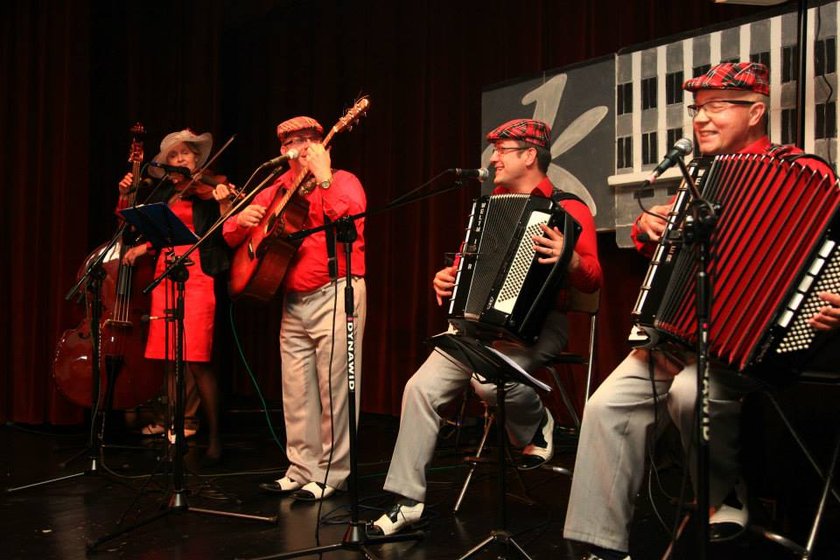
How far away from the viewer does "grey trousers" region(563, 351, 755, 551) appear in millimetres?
2584

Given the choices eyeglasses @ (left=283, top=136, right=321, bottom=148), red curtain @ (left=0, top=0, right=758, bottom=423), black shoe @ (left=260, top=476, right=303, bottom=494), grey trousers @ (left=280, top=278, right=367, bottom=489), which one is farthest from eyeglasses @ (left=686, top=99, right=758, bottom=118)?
black shoe @ (left=260, top=476, right=303, bottom=494)

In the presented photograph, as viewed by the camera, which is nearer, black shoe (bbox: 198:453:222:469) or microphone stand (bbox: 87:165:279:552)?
microphone stand (bbox: 87:165:279:552)

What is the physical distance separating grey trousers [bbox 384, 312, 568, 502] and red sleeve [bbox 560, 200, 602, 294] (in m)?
0.26

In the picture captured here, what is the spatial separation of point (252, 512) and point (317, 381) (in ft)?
2.11

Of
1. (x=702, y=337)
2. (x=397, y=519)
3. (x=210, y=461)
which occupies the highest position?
(x=702, y=337)

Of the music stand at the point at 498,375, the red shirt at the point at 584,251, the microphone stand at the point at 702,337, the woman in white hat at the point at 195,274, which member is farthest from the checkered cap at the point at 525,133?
the woman in white hat at the point at 195,274

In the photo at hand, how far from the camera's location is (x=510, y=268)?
2.99 meters

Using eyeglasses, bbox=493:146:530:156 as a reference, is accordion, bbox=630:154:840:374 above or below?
below

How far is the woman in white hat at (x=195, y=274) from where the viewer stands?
4535 mm

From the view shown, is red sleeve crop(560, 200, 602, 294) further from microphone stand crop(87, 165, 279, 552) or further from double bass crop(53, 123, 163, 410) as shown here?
double bass crop(53, 123, 163, 410)

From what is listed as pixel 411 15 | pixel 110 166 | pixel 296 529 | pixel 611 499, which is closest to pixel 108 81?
pixel 110 166

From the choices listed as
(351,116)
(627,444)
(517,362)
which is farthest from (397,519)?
(351,116)

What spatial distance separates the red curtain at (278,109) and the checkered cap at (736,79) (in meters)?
2.06

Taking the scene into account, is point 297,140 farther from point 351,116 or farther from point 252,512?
point 252,512
